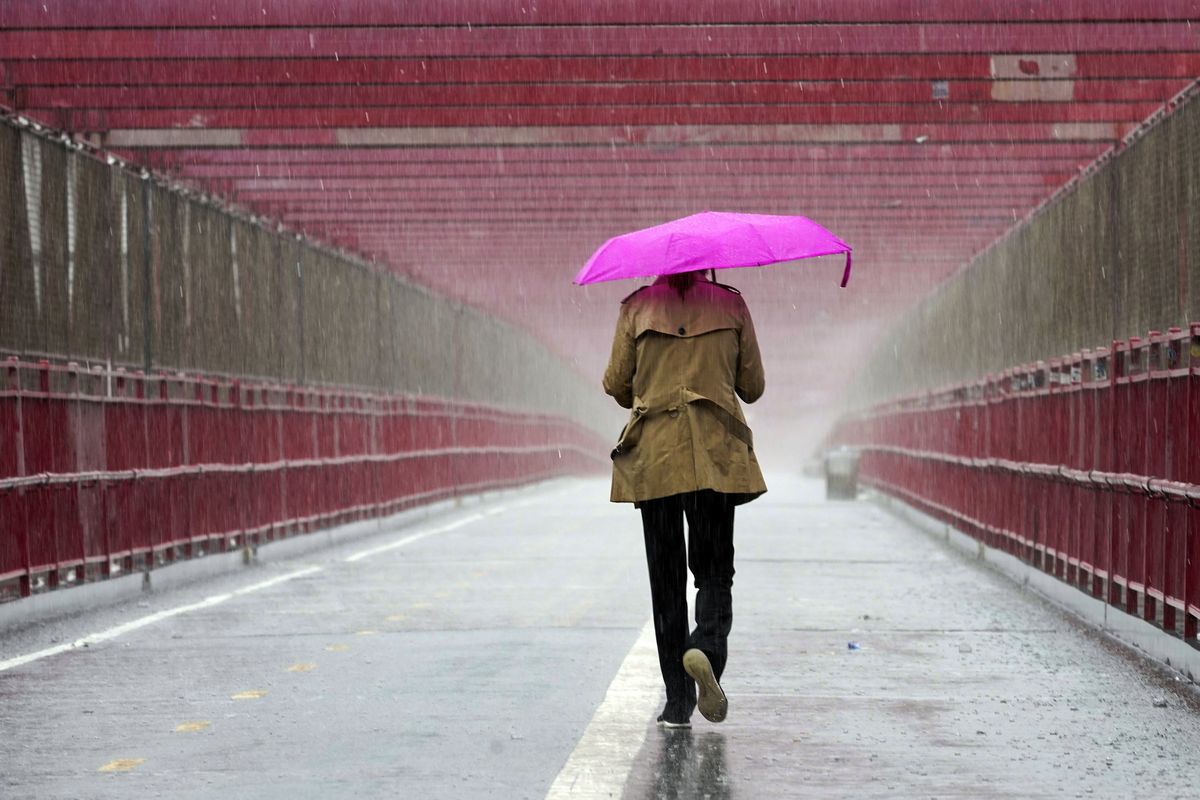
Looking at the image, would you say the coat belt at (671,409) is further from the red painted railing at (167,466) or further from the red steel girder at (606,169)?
the red steel girder at (606,169)

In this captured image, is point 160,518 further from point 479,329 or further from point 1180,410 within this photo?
point 479,329

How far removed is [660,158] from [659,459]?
15.8m

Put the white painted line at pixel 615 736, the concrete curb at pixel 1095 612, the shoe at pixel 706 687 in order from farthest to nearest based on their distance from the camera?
the concrete curb at pixel 1095 612
the shoe at pixel 706 687
the white painted line at pixel 615 736

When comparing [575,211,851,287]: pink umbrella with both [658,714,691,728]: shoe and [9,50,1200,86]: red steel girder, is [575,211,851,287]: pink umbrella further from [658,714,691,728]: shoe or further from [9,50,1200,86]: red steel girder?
[9,50,1200,86]: red steel girder

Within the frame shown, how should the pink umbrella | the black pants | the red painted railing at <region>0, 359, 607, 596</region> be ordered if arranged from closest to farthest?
1. the pink umbrella
2. the black pants
3. the red painted railing at <region>0, 359, 607, 596</region>

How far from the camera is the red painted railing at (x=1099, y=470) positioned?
29.4 ft

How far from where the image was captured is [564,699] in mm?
7930

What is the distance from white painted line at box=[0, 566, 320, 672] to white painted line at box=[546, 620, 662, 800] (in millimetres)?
3169

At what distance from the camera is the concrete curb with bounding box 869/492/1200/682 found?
8.88 metres

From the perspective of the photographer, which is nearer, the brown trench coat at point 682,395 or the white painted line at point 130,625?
the brown trench coat at point 682,395

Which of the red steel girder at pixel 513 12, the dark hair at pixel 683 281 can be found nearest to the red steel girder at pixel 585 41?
the red steel girder at pixel 513 12

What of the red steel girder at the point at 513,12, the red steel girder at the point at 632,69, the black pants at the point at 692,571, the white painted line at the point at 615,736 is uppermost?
the red steel girder at the point at 513,12

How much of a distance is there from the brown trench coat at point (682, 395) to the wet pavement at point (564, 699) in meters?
0.99

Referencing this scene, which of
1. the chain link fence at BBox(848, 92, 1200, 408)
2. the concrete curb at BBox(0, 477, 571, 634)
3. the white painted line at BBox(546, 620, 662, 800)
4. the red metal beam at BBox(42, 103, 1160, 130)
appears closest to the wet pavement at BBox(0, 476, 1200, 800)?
the white painted line at BBox(546, 620, 662, 800)
